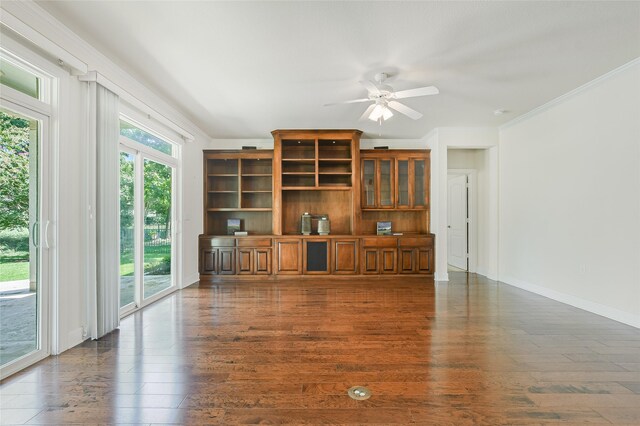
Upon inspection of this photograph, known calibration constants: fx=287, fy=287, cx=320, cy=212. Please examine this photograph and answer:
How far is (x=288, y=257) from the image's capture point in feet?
18.5

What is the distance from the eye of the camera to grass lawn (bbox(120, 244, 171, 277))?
12.3 feet

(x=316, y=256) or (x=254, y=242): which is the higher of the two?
(x=254, y=242)

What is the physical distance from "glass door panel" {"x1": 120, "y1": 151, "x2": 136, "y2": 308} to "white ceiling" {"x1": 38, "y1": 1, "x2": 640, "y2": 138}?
112cm

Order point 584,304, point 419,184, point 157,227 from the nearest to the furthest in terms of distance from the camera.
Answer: point 584,304
point 157,227
point 419,184

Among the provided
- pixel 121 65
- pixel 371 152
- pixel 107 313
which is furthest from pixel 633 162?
pixel 107 313

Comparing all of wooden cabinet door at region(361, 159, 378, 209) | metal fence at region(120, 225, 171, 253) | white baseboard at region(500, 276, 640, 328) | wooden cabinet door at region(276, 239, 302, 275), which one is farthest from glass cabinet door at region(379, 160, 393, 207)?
metal fence at region(120, 225, 171, 253)

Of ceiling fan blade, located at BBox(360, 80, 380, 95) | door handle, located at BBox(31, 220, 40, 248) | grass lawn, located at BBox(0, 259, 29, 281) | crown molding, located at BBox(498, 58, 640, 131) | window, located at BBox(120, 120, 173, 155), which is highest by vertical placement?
crown molding, located at BBox(498, 58, 640, 131)

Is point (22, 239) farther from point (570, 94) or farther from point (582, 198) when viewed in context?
point (570, 94)

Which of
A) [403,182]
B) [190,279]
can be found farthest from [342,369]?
[403,182]

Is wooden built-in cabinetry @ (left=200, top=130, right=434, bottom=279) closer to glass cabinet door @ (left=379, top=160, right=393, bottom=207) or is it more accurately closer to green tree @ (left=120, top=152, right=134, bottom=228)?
glass cabinet door @ (left=379, top=160, right=393, bottom=207)

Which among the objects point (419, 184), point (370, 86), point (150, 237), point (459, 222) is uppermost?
point (370, 86)

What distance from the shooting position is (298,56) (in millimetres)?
2990

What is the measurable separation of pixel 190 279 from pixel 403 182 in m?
4.57

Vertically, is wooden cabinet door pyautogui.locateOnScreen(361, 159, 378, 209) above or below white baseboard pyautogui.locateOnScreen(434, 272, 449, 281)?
above
